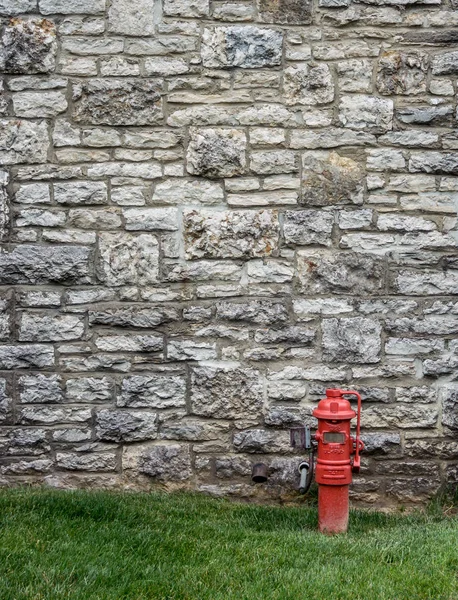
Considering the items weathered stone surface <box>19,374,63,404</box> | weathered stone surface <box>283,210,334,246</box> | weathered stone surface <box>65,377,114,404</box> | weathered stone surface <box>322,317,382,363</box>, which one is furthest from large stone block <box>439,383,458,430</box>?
weathered stone surface <box>19,374,63,404</box>

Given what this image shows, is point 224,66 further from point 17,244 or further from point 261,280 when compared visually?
point 17,244

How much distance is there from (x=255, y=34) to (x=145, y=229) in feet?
5.16

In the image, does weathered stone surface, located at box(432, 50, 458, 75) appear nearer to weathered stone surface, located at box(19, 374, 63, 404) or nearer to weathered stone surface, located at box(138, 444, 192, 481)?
weathered stone surface, located at box(138, 444, 192, 481)

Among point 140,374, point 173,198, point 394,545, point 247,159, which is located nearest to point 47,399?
point 140,374

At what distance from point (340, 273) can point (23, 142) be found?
2399 mm

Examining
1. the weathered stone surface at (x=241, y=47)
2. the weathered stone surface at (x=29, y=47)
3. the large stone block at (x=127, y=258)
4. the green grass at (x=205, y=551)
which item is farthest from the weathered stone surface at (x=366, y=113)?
the green grass at (x=205, y=551)

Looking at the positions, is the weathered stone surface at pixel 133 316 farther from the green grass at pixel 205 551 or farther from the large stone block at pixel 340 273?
the green grass at pixel 205 551

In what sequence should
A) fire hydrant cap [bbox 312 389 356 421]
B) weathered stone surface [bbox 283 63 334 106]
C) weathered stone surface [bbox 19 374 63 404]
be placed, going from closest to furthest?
fire hydrant cap [bbox 312 389 356 421] → weathered stone surface [bbox 19 374 63 404] → weathered stone surface [bbox 283 63 334 106]

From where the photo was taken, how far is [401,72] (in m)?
5.80

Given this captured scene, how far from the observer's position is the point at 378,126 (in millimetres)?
5785

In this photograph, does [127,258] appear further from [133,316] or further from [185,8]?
[185,8]

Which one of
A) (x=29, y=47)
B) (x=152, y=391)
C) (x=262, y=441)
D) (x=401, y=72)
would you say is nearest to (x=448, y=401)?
(x=262, y=441)

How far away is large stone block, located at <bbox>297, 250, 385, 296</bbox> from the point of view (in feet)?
18.8

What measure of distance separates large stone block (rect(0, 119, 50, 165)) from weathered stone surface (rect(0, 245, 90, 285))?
0.62 meters
